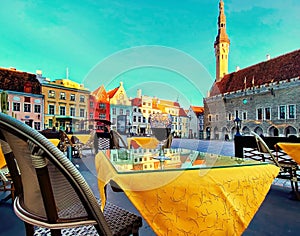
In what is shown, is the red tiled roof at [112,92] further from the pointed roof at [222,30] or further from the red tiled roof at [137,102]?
the pointed roof at [222,30]

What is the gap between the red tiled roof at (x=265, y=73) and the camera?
1339 cm

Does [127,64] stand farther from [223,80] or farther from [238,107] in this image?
[223,80]

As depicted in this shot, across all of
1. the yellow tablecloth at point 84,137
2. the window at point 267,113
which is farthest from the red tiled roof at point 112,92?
the window at point 267,113

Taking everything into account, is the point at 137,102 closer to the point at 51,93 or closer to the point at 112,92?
the point at 112,92

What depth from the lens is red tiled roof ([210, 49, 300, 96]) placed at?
43.9 ft

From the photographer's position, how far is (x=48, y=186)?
0.57 m

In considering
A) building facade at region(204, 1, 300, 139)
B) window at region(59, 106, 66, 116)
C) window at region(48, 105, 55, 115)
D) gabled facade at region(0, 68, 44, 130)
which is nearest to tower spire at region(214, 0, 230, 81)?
building facade at region(204, 1, 300, 139)

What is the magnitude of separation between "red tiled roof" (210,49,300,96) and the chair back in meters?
11.7

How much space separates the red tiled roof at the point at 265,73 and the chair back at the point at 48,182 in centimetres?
1173

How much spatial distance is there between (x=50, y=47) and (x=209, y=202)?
422 inches

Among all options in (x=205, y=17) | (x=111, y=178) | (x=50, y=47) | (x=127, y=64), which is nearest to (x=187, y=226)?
(x=111, y=178)

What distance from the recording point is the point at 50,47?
9.72 m

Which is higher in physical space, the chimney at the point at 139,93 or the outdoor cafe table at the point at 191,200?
the chimney at the point at 139,93

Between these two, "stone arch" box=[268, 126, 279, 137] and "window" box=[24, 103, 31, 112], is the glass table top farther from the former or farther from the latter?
"stone arch" box=[268, 126, 279, 137]
